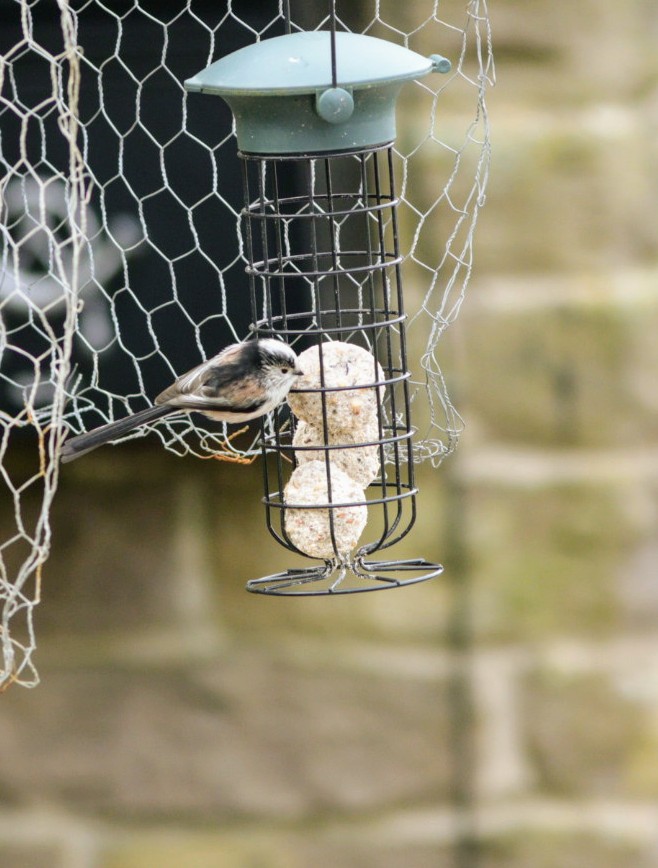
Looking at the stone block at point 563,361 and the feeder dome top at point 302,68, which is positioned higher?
the feeder dome top at point 302,68

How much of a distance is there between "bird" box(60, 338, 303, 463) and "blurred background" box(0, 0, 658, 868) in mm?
307

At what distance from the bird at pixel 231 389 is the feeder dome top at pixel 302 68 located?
23 centimetres

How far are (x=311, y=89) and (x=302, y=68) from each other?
2 cm

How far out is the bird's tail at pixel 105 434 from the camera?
123cm

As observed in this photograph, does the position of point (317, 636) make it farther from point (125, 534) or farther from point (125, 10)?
point (125, 10)

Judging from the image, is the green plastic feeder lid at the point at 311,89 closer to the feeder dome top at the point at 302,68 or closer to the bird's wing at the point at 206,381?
the feeder dome top at the point at 302,68

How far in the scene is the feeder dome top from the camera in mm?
1055

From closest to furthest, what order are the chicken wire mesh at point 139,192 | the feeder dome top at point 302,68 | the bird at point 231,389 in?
the feeder dome top at point 302,68
the bird at point 231,389
the chicken wire mesh at point 139,192

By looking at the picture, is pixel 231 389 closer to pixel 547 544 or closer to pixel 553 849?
pixel 547 544

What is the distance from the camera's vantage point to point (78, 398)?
4.72 feet

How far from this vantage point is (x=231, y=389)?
3.98ft

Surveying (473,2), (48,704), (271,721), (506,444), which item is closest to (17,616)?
(48,704)

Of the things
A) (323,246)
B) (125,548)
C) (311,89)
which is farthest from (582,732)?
(311,89)

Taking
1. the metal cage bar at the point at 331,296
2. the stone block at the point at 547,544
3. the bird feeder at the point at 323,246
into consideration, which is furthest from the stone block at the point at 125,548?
the stone block at the point at 547,544
